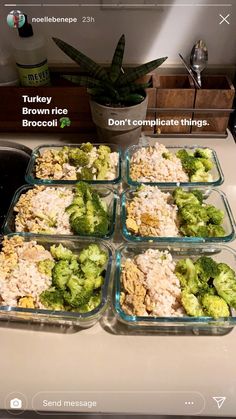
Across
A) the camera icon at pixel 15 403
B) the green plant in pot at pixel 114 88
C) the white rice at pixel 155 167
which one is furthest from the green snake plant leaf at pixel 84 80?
the camera icon at pixel 15 403

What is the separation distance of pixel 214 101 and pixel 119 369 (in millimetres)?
778

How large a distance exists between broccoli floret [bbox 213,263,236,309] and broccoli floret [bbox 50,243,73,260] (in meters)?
0.31

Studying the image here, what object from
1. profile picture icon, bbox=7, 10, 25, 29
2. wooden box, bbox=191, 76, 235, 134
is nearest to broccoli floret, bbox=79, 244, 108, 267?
wooden box, bbox=191, 76, 235, 134

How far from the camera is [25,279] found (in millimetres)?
725

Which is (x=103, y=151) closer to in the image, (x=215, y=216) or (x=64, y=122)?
(x=64, y=122)

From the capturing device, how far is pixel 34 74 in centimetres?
107

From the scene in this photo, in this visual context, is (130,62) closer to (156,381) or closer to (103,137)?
(103,137)

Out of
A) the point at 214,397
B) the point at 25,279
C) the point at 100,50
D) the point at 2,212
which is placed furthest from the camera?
the point at 100,50

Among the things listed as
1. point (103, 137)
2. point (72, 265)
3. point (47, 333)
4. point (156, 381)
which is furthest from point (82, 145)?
point (156, 381)

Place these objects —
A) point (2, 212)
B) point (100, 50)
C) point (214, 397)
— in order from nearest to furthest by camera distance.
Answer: point (214, 397) → point (2, 212) → point (100, 50)

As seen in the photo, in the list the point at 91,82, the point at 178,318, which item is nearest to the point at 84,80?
the point at 91,82

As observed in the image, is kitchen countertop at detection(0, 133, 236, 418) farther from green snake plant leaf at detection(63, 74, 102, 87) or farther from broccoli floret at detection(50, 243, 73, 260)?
green snake plant leaf at detection(63, 74, 102, 87)

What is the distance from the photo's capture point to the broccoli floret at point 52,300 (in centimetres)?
69

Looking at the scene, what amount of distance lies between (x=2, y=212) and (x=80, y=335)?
0.43 metres
